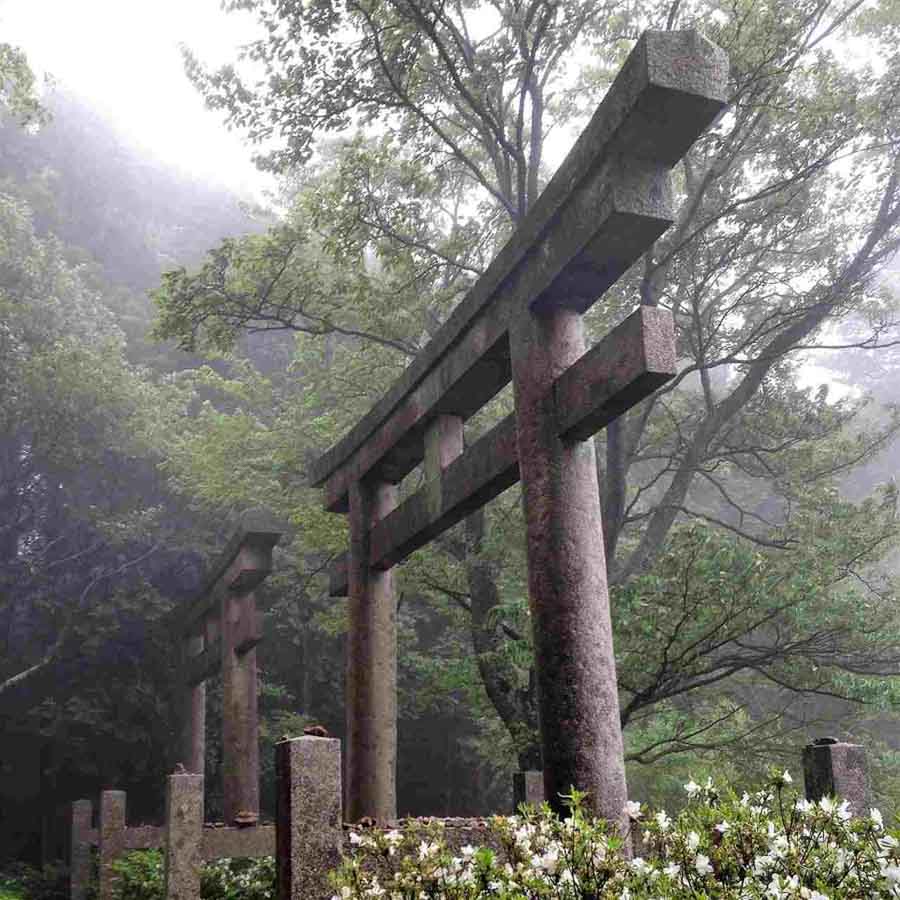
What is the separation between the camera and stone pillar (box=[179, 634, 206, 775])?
14227mm

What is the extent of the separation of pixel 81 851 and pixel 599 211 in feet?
38.1

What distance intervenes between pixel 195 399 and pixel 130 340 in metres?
2.42

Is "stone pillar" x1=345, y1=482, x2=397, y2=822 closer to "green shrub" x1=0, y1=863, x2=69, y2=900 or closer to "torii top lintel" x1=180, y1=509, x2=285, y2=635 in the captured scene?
"torii top lintel" x1=180, y1=509, x2=285, y2=635

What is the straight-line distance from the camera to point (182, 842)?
272 inches

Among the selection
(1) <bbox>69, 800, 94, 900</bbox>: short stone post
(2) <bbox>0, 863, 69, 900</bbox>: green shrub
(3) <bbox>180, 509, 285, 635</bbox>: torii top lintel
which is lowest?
(2) <bbox>0, 863, 69, 900</bbox>: green shrub

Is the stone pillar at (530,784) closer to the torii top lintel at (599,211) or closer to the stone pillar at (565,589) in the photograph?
the stone pillar at (565,589)

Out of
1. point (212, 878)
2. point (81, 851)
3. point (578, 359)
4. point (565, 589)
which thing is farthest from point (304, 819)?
point (81, 851)

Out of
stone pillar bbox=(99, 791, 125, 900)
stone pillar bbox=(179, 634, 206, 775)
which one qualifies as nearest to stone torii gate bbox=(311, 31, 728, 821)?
stone pillar bbox=(99, 791, 125, 900)

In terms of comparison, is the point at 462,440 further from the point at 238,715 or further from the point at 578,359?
the point at 238,715

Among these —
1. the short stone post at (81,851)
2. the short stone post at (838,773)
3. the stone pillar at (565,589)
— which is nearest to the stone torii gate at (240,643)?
the short stone post at (81,851)

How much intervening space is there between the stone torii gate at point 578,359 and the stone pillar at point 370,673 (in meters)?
1.77

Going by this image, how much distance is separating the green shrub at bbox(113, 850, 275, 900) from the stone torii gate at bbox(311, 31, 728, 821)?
11.1ft

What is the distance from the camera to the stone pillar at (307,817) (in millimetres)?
3920

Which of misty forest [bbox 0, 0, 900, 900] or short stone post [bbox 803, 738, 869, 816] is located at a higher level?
misty forest [bbox 0, 0, 900, 900]
